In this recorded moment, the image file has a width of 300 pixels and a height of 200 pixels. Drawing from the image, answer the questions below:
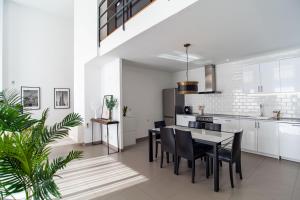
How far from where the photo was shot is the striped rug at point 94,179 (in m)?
2.80

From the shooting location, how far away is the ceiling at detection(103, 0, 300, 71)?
2.33 meters

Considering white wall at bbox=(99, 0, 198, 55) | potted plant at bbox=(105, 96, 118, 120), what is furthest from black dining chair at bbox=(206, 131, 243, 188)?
potted plant at bbox=(105, 96, 118, 120)

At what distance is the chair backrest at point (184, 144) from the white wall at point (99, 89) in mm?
2395

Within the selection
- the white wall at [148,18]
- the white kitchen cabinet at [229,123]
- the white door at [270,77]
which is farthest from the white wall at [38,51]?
the white door at [270,77]

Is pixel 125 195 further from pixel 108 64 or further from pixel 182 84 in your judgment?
pixel 108 64

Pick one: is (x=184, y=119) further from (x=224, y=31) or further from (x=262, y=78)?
(x=224, y=31)

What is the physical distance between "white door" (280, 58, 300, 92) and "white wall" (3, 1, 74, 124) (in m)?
8.40

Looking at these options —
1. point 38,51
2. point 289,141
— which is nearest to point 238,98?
point 289,141

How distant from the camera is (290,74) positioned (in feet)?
13.9

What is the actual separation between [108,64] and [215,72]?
3727mm

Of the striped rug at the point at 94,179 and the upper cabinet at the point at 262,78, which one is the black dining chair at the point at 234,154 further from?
the upper cabinet at the point at 262,78

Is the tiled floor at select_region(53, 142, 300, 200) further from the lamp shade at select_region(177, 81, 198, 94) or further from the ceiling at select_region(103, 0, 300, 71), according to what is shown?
the ceiling at select_region(103, 0, 300, 71)

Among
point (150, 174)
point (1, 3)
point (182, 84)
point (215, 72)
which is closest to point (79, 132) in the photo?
point (150, 174)

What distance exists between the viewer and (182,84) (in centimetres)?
341
